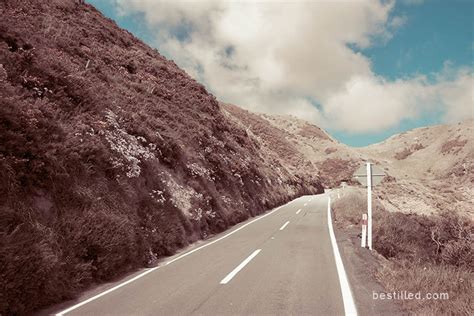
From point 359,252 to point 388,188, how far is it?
41033 millimetres

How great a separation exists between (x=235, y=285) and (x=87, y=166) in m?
5.63

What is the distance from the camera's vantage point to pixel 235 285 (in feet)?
23.7

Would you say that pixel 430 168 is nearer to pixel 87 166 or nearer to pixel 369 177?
pixel 369 177

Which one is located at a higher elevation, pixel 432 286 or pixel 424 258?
pixel 432 286

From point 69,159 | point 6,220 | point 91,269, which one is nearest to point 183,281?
point 91,269

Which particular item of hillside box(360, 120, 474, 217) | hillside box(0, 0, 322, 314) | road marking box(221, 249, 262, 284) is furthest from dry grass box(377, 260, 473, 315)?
hillside box(360, 120, 474, 217)

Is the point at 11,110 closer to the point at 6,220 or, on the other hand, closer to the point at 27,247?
the point at 6,220

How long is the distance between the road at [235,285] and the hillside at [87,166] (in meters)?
0.93

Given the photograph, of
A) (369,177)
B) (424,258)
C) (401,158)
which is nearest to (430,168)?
(401,158)

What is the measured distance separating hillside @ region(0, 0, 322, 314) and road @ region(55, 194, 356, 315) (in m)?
0.93

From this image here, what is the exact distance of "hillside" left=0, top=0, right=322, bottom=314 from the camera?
6.76m

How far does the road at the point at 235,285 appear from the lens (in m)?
5.83

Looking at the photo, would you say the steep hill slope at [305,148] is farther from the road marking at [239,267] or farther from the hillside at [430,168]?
the road marking at [239,267]

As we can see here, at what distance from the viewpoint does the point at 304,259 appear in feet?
32.1
